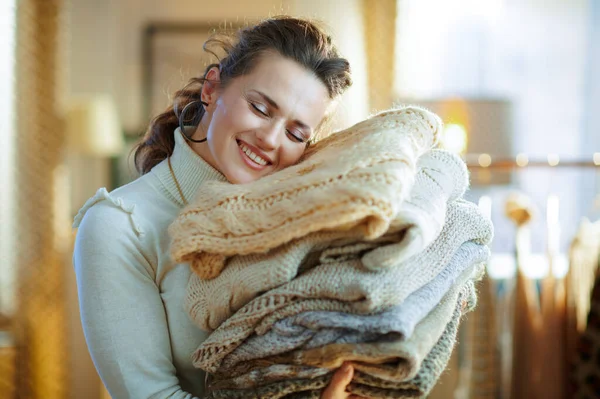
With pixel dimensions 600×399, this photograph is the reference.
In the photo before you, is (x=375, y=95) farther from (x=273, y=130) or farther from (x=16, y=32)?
(x=273, y=130)

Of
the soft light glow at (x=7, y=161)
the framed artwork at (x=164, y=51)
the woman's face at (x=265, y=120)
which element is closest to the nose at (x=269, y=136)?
the woman's face at (x=265, y=120)

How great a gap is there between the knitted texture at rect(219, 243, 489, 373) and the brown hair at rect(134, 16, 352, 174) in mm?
381

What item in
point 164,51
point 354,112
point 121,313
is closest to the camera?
point 121,313

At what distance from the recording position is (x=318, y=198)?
682mm

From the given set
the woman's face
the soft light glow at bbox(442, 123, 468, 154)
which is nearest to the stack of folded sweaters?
the woman's face

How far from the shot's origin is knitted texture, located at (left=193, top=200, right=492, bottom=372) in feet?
2.25

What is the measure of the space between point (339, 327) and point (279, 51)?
456 mm

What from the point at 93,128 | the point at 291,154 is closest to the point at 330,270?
the point at 291,154

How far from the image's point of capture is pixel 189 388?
37.0 inches

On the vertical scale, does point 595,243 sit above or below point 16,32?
below

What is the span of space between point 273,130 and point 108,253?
31 cm

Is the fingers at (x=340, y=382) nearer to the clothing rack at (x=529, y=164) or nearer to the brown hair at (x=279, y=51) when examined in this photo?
the brown hair at (x=279, y=51)

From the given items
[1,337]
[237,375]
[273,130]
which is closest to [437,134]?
[273,130]

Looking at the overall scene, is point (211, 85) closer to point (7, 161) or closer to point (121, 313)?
point (121, 313)
